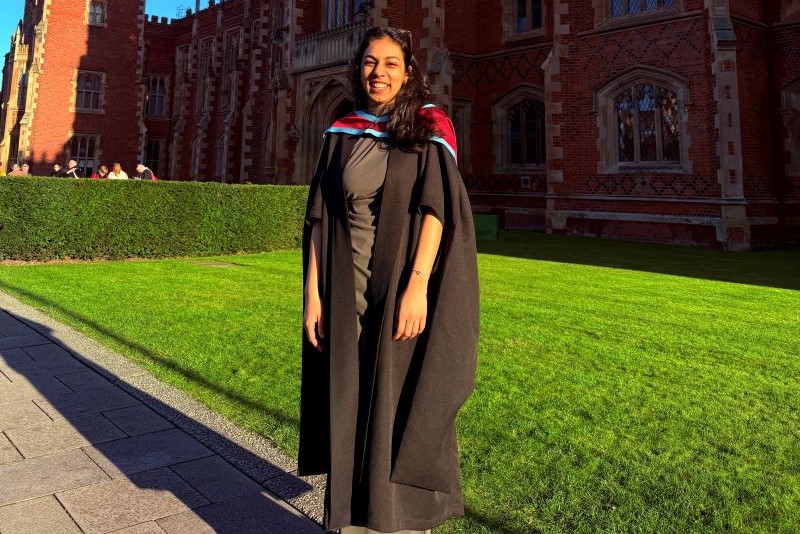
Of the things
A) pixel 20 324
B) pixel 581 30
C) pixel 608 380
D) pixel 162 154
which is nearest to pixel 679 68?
pixel 581 30

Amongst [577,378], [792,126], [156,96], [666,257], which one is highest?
[156,96]

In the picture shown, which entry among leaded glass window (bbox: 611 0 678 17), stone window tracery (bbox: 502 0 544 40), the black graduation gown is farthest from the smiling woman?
stone window tracery (bbox: 502 0 544 40)

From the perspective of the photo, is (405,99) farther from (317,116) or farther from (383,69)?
(317,116)

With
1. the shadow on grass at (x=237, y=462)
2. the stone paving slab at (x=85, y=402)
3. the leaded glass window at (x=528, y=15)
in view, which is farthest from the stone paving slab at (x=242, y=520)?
the leaded glass window at (x=528, y=15)

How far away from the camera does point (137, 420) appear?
10.2ft

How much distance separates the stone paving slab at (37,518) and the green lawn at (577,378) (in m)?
1.02

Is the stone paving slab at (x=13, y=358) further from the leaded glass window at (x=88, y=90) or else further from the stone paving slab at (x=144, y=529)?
the leaded glass window at (x=88, y=90)

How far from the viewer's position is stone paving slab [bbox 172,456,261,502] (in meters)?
2.35

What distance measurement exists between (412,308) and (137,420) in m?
2.32

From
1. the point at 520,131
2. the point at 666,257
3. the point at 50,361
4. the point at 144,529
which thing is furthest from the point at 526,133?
the point at 144,529

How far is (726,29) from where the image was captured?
12.9m

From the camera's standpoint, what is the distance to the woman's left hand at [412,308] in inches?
65.8

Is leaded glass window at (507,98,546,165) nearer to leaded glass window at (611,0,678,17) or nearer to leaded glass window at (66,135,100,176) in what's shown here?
leaded glass window at (611,0,678,17)

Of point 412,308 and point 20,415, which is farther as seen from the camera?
point 20,415
